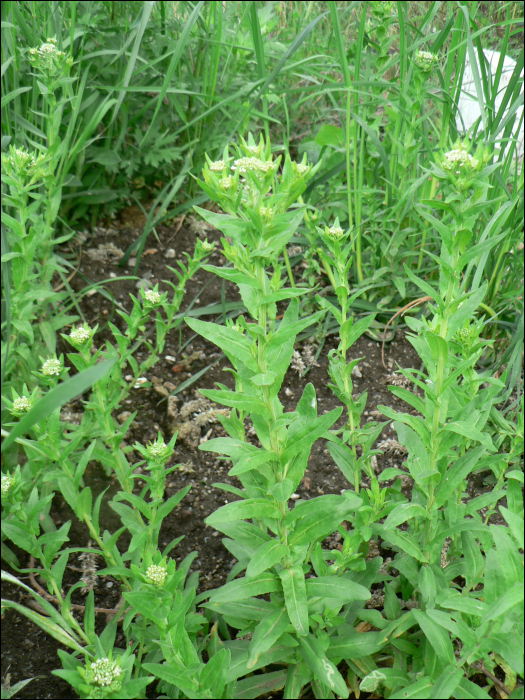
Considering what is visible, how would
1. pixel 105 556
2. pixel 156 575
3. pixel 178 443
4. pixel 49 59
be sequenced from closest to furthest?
pixel 156 575 < pixel 105 556 < pixel 49 59 < pixel 178 443

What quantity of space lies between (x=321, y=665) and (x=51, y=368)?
95cm

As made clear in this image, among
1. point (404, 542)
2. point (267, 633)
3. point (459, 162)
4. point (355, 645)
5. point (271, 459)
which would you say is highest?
point (459, 162)

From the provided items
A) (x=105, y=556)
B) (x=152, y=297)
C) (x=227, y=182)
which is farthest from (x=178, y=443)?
(x=227, y=182)

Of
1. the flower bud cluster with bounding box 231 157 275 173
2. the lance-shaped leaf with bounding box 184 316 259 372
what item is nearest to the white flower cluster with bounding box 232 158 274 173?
the flower bud cluster with bounding box 231 157 275 173

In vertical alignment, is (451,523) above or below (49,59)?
below

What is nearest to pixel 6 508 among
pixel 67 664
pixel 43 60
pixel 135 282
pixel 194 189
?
pixel 67 664

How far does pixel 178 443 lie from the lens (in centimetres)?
221

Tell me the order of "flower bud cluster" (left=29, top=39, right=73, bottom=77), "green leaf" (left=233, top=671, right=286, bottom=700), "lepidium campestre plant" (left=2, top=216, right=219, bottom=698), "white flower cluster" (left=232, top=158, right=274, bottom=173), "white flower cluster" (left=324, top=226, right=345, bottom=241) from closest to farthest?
"white flower cluster" (left=232, top=158, right=274, bottom=173) → "lepidium campestre plant" (left=2, top=216, right=219, bottom=698) → "green leaf" (left=233, top=671, right=286, bottom=700) → "white flower cluster" (left=324, top=226, right=345, bottom=241) → "flower bud cluster" (left=29, top=39, right=73, bottom=77)

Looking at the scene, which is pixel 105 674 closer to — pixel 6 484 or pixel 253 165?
pixel 6 484

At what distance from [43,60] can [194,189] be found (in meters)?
1.24

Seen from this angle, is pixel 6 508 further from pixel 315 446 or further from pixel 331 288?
pixel 331 288

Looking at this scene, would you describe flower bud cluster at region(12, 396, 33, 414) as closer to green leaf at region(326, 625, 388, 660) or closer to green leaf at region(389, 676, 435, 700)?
green leaf at region(326, 625, 388, 660)

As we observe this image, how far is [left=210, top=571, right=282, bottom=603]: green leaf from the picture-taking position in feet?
4.04

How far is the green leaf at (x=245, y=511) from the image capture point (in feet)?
3.81
